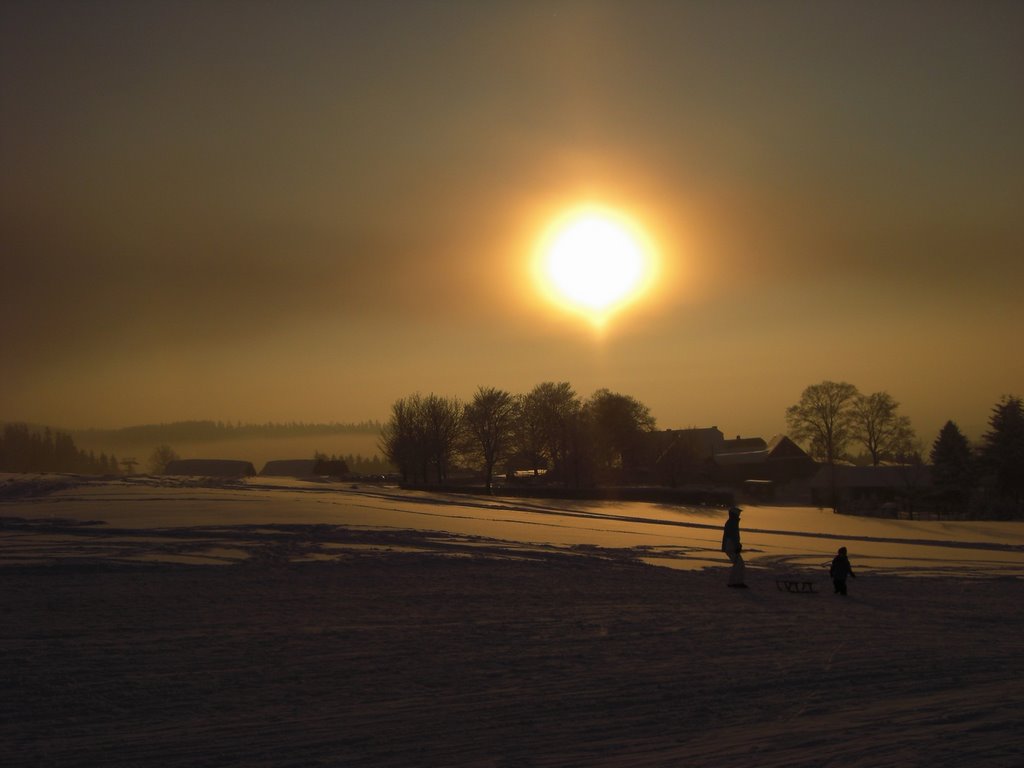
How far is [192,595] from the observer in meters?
14.9

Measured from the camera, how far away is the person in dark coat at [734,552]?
18984 mm

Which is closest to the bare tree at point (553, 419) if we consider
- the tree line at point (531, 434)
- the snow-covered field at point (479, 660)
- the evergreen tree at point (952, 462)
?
the tree line at point (531, 434)

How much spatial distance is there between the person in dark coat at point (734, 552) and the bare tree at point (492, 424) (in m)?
79.4

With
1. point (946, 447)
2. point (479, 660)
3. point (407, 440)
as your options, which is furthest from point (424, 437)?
point (479, 660)

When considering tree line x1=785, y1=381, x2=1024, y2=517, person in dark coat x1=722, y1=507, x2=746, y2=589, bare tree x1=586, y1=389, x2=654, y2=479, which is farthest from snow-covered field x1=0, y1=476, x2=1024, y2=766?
bare tree x1=586, y1=389, x2=654, y2=479

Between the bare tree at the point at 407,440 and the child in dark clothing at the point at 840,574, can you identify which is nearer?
the child in dark clothing at the point at 840,574

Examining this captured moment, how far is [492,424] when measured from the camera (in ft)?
329

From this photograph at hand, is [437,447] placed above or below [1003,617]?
above

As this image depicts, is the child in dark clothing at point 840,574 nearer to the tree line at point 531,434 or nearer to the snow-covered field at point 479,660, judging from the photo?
the snow-covered field at point 479,660

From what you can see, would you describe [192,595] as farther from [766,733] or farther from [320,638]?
[766,733]

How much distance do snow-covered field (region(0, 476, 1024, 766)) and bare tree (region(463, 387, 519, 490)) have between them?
7609cm

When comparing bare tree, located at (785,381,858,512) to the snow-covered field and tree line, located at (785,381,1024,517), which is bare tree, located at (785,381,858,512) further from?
the snow-covered field

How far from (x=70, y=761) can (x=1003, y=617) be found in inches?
604

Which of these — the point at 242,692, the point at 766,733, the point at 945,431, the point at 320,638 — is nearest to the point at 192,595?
the point at 320,638
